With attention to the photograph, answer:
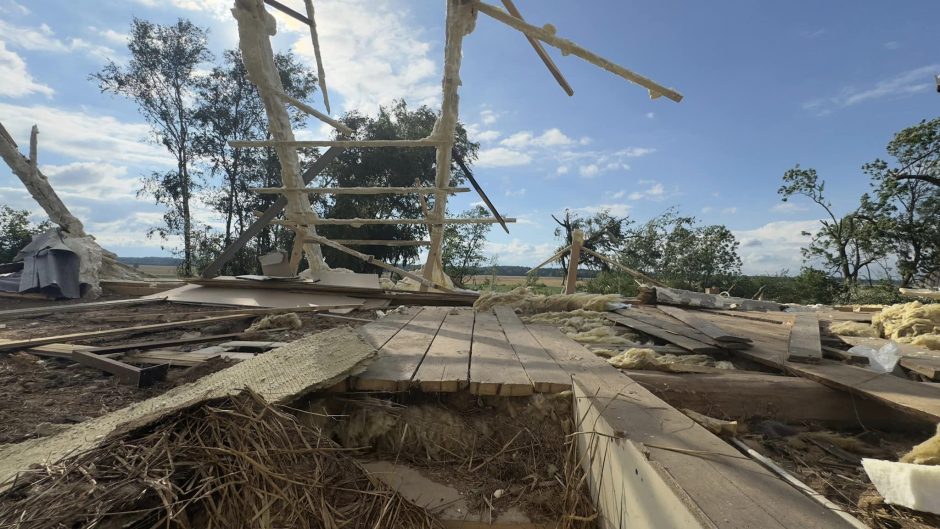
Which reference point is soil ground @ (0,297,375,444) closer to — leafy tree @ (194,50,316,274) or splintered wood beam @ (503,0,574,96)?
splintered wood beam @ (503,0,574,96)

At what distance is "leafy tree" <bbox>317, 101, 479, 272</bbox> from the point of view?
56.3 ft

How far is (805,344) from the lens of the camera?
7.78 ft

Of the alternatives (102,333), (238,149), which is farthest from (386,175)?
(102,333)

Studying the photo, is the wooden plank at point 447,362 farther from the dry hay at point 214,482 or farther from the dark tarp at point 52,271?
the dark tarp at point 52,271

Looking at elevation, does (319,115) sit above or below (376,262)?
above

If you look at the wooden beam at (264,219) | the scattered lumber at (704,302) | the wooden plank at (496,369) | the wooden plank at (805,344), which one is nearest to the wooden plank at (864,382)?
the wooden plank at (805,344)

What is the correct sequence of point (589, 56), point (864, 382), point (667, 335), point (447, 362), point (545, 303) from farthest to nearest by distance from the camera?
point (589, 56) → point (545, 303) → point (667, 335) → point (447, 362) → point (864, 382)

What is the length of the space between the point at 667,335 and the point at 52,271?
24.5 feet

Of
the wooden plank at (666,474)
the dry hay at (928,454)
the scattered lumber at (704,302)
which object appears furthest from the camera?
the scattered lumber at (704,302)

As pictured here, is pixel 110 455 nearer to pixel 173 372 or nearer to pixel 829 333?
pixel 173 372

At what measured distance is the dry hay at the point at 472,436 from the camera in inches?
58.3

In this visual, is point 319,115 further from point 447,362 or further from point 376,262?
point 447,362

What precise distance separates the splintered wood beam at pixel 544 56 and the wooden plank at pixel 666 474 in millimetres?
5400

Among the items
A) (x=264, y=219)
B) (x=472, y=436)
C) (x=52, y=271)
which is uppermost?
(x=264, y=219)
